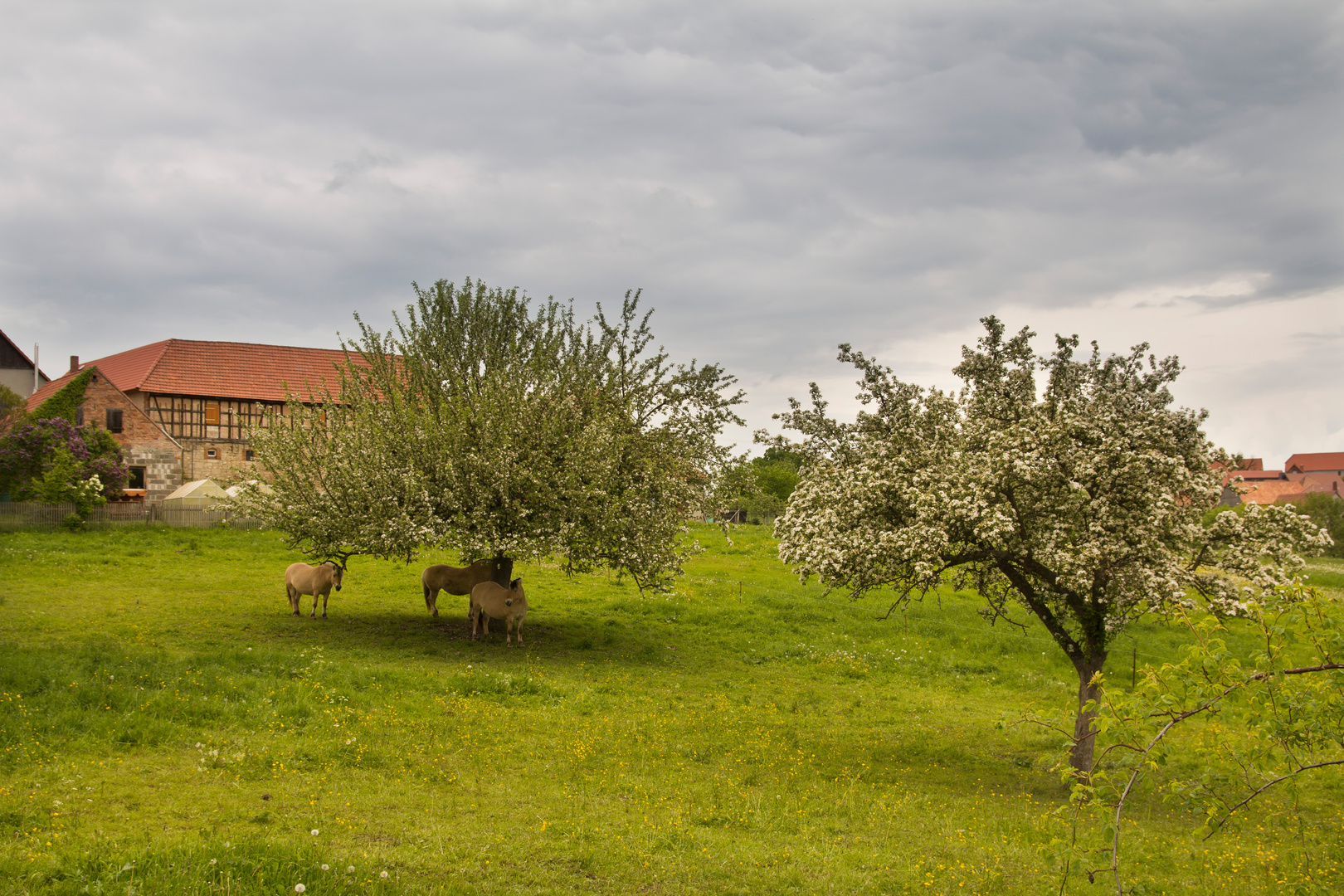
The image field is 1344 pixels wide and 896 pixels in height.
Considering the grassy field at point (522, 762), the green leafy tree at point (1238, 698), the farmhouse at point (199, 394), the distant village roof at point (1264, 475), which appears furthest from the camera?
the distant village roof at point (1264, 475)

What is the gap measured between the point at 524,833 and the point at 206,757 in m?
5.34

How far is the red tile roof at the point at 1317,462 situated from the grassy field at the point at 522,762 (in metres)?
199

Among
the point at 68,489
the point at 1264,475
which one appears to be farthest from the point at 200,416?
the point at 1264,475

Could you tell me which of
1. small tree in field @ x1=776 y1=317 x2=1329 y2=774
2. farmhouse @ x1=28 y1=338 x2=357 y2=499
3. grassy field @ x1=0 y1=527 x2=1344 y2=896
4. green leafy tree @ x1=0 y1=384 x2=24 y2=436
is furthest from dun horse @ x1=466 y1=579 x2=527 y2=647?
farmhouse @ x1=28 y1=338 x2=357 y2=499

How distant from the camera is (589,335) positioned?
96.6 feet

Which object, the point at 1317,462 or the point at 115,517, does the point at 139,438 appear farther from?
the point at 1317,462

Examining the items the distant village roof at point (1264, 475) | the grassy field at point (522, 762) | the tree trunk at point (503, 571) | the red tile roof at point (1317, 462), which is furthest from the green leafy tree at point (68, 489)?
the red tile roof at point (1317, 462)

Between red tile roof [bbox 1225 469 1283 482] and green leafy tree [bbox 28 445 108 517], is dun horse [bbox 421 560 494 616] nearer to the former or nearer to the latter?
green leafy tree [bbox 28 445 108 517]

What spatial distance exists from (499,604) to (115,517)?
28.0 metres

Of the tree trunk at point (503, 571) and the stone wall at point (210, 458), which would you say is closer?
the tree trunk at point (503, 571)

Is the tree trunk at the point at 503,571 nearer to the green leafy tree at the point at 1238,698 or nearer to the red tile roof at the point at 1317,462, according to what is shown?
the green leafy tree at the point at 1238,698

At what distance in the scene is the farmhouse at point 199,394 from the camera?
64.7 metres

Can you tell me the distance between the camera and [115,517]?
1657 inches

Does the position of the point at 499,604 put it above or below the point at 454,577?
below
